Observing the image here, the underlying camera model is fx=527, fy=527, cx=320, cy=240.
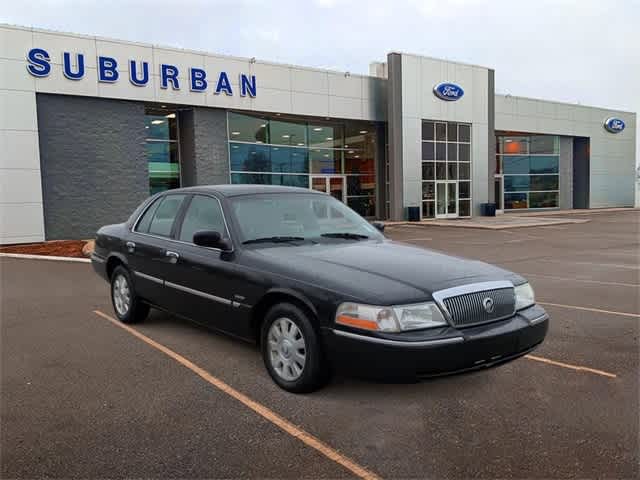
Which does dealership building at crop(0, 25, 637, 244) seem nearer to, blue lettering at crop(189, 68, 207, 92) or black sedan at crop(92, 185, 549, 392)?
blue lettering at crop(189, 68, 207, 92)

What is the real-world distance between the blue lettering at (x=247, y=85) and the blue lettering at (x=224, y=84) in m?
0.60

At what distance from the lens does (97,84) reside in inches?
759

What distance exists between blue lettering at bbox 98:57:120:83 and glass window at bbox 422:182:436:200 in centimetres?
1671

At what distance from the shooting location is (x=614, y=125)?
41.0m

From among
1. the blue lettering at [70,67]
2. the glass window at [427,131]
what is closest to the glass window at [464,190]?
the glass window at [427,131]

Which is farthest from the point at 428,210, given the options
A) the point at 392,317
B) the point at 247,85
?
the point at 392,317

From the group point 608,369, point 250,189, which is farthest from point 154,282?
point 608,369

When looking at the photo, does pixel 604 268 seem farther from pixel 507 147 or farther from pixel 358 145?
pixel 507 147

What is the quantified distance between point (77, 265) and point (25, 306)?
501 cm

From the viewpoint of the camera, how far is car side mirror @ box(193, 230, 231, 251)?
446cm

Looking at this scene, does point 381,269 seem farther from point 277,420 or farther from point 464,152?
point 464,152

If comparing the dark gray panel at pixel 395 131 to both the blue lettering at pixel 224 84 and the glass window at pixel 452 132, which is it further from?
the blue lettering at pixel 224 84

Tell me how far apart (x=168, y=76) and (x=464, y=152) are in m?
17.5

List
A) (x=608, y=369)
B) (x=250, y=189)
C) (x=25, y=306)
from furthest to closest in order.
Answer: (x=25, y=306) < (x=250, y=189) < (x=608, y=369)
